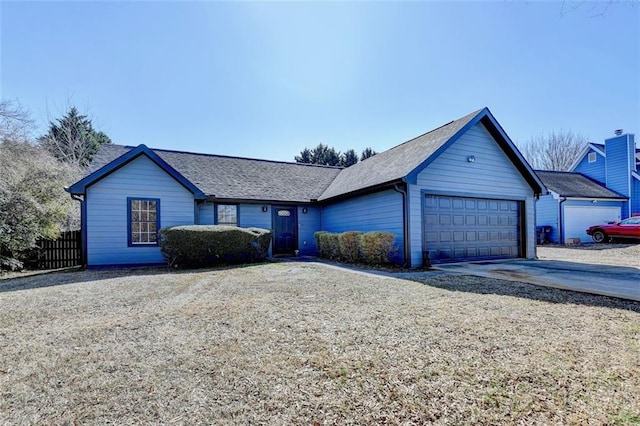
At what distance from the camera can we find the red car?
16.3 metres

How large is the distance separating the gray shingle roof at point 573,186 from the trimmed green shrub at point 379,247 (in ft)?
47.9

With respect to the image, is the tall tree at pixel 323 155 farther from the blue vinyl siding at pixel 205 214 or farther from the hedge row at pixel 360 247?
the blue vinyl siding at pixel 205 214

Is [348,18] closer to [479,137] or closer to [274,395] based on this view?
[479,137]

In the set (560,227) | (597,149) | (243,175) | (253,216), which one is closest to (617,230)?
(560,227)

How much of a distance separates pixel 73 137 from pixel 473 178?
26887 mm

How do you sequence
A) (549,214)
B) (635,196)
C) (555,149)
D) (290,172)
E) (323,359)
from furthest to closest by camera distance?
(555,149), (635,196), (549,214), (290,172), (323,359)

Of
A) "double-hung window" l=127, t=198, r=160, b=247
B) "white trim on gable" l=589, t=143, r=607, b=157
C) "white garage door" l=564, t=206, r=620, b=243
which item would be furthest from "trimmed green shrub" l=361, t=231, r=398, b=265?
"white trim on gable" l=589, t=143, r=607, b=157

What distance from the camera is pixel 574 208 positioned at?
1939 cm

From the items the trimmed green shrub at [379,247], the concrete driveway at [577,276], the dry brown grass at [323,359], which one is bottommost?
the concrete driveway at [577,276]

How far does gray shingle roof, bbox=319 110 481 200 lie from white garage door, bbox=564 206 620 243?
12.8 metres

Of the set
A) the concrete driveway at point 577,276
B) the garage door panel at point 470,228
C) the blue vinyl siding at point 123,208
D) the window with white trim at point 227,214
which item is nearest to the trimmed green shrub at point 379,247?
the garage door panel at point 470,228

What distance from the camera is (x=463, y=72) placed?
40.2 ft

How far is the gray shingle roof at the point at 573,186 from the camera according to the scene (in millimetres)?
19266

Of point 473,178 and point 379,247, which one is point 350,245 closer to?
point 379,247
